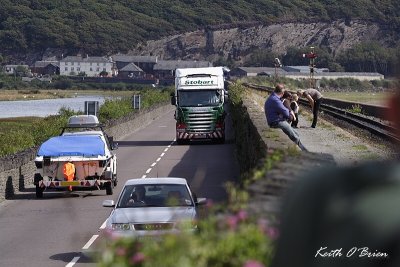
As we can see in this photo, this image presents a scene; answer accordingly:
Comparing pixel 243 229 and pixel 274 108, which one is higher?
pixel 243 229

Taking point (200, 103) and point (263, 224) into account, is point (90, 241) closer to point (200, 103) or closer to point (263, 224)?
point (263, 224)

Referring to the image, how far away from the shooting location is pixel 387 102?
2.16 m

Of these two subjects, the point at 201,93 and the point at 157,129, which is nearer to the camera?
the point at 201,93

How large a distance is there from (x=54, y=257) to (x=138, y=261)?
12440mm

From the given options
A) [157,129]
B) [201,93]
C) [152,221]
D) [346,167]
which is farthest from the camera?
[157,129]

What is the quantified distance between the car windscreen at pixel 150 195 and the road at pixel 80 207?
0.61m

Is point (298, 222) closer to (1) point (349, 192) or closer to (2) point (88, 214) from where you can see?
(1) point (349, 192)

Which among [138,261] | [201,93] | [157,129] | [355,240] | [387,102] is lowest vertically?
[157,129]

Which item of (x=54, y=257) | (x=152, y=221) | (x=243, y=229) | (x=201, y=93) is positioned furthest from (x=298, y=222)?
(x=201, y=93)

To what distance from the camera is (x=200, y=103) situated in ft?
140

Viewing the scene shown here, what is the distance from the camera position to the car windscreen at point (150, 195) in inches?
585

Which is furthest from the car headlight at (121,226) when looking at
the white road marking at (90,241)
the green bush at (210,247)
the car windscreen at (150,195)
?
the green bush at (210,247)

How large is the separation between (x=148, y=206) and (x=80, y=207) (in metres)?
7.61
